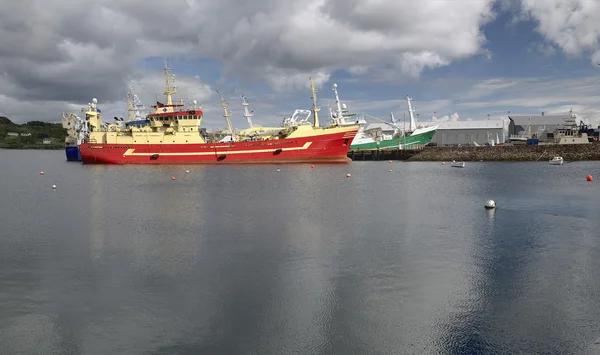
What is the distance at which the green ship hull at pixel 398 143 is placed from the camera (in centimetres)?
9262

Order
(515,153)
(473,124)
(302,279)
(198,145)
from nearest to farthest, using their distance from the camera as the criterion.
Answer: (302,279)
(198,145)
(515,153)
(473,124)

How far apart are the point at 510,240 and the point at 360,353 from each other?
12.0 meters

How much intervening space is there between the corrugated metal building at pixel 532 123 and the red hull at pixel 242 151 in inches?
2332

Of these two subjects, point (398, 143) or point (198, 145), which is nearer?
point (198, 145)

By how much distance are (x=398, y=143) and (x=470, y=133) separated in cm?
2263

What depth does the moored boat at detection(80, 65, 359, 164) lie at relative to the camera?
67.2 m

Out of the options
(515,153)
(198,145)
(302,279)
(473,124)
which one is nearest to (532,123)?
(473,124)

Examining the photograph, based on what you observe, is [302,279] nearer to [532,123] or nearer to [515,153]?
[515,153]

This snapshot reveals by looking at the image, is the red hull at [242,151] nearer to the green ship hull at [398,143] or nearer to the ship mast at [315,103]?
the ship mast at [315,103]

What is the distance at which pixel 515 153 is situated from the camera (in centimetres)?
7606

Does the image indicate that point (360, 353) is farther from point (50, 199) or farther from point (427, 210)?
point (50, 199)

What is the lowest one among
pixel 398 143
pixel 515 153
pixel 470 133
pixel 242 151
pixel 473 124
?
pixel 515 153

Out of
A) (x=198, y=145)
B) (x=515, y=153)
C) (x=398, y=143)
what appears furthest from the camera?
(x=398, y=143)

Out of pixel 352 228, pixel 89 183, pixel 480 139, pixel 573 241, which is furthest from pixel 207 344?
pixel 480 139
